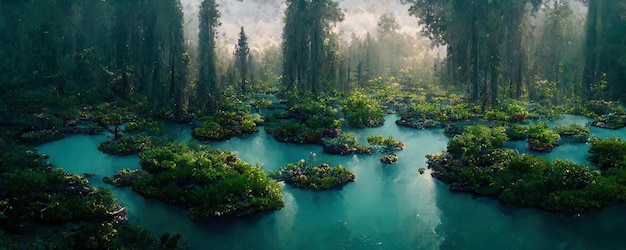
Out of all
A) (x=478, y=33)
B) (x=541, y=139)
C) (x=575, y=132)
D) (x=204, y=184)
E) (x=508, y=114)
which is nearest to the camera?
(x=204, y=184)

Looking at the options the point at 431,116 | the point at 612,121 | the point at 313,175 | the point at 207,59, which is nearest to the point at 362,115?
the point at 431,116

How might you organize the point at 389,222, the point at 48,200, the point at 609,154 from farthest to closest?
the point at 609,154, the point at 389,222, the point at 48,200

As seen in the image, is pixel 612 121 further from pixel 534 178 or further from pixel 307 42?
pixel 307 42

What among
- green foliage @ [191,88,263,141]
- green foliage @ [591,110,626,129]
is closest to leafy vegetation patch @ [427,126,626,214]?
green foliage @ [591,110,626,129]

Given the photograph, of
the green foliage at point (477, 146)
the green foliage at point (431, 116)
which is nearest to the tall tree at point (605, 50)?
the green foliage at point (431, 116)

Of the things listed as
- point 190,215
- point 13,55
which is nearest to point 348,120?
point 190,215

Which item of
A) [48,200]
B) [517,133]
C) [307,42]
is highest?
[307,42]
